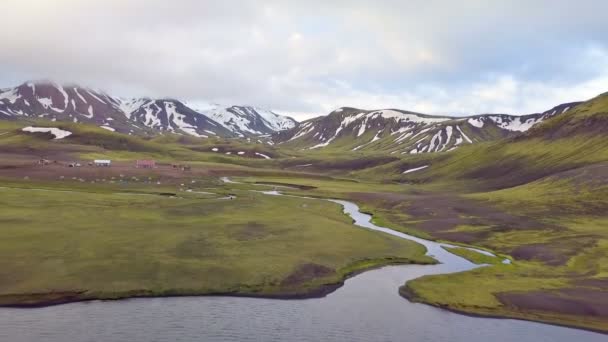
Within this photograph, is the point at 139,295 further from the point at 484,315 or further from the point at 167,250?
the point at 484,315

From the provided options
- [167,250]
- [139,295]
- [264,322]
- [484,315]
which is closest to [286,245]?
[167,250]

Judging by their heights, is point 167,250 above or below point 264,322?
above

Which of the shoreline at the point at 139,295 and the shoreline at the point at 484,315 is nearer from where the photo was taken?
the shoreline at the point at 139,295

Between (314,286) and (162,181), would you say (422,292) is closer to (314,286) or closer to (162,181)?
(314,286)

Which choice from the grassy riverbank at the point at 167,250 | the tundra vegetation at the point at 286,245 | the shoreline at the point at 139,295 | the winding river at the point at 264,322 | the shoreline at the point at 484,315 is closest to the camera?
the winding river at the point at 264,322

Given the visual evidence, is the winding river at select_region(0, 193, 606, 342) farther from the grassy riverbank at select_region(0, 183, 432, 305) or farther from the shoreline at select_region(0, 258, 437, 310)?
the grassy riverbank at select_region(0, 183, 432, 305)

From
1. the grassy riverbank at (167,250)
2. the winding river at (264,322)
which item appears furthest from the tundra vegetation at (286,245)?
the winding river at (264,322)

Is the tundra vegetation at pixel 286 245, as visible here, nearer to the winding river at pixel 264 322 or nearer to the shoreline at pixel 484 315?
the shoreline at pixel 484 315

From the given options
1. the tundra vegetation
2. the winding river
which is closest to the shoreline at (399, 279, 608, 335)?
the tundra vegetation
